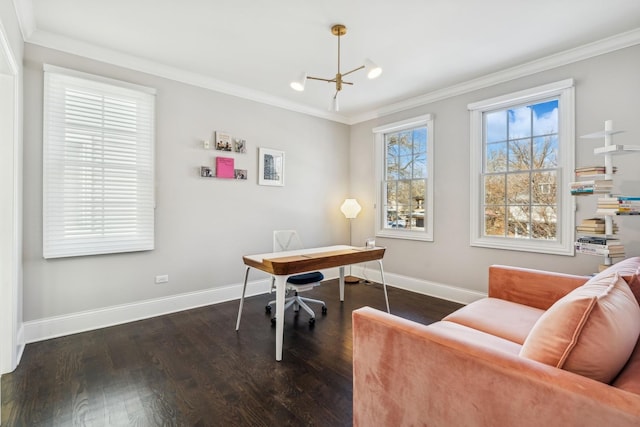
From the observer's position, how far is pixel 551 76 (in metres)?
3.12

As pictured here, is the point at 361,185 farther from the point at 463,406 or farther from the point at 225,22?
the point at 463,406

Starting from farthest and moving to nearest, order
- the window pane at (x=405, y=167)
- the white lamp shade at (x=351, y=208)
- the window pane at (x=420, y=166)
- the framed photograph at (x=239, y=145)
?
the white lamp shade at (x=351, y=208) → the window pane at (x=405, y=167) → the window pane at (x=420, y=166) → the framed photograph at (x=239, y=145)

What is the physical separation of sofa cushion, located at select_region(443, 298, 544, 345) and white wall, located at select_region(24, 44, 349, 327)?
2785mm

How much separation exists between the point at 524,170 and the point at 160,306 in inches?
168

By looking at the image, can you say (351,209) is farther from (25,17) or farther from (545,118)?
(25,17)

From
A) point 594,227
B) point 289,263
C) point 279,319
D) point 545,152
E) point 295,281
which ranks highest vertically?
point 545,152

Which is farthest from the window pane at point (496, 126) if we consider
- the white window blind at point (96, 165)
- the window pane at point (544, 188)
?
the white window blind at point (96, 165)

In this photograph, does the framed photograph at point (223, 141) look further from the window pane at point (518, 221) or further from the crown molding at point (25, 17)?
the window pane at point (518, 221)

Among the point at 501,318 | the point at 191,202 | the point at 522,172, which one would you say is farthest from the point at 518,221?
the point at 191,202

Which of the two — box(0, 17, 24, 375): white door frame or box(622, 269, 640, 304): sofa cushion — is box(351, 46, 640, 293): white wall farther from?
box(0, 17, 24, 375): white door frame

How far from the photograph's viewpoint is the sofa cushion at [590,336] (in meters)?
0.95

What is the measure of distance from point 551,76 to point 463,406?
346 centimetres

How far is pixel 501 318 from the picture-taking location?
76.1 inches

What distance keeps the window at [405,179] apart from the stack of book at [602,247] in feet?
5.57
